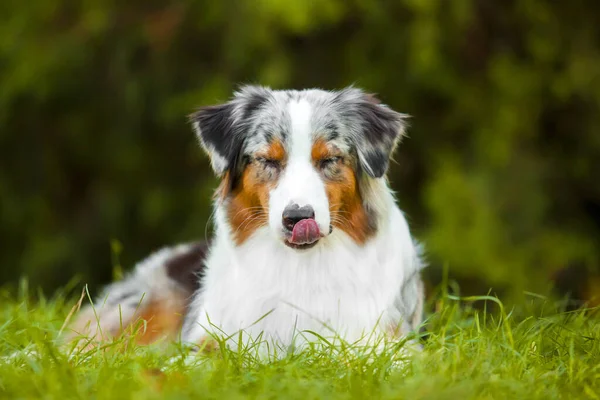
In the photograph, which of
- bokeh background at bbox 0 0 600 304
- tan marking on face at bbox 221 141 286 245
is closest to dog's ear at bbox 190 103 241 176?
tan marking on face at bbox 221 141 286 245

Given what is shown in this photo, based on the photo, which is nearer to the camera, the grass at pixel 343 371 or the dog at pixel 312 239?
the grass at pixel 343 371

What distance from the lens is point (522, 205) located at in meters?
7.45

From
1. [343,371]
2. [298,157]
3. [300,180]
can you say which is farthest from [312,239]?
[343,371]

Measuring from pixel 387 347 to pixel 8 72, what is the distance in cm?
566

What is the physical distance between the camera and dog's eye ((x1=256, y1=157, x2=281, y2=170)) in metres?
3.83

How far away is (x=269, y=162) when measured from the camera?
387 centimetres

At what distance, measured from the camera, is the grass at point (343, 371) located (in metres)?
2.91

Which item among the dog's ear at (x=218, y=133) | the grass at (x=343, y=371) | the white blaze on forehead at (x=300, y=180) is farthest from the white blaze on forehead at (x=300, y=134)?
the grass at (x=343, y=371)

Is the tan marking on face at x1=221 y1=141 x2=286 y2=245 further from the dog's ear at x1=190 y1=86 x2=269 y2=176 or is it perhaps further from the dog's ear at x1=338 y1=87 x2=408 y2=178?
the dog's ear at x1=338 y1=87 x2=408 y2=178

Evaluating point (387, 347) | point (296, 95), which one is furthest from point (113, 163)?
point (387, 347)

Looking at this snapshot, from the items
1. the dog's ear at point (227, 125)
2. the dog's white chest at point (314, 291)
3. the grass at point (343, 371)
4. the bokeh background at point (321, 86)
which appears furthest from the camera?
the bokeh background at point (321, 86)

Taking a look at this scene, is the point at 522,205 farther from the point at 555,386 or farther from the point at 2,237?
the point at 2,237

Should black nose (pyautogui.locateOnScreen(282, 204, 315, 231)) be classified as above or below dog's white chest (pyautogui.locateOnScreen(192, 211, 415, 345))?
above

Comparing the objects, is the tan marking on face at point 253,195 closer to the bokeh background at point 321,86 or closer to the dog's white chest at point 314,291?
the dog's white chest at point 314,291
